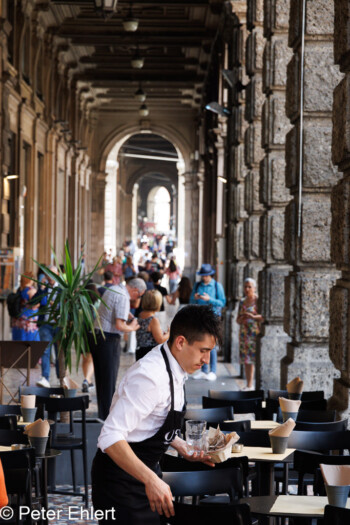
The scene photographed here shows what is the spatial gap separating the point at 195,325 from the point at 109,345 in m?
6.41

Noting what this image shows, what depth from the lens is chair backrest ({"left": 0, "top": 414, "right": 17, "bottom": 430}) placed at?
6184 mm

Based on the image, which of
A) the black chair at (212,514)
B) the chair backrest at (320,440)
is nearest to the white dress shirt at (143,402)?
Answer: the black chair at (212,514)

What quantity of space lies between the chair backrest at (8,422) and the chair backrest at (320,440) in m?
1.82

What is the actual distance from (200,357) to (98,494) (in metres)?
0.61

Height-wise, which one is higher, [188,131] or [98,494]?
[188,131]

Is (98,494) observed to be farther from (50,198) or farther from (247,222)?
(50,198)

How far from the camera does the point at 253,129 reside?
13016mm

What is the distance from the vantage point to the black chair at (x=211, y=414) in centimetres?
628

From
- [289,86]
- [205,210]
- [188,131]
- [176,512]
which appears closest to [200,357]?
[176,512]

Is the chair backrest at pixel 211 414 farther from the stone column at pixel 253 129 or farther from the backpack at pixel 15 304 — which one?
the backpack at pixel 15 304

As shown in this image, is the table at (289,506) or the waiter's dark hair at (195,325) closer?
the waiter's dark hair at (195,325)

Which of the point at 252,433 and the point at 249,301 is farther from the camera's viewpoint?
the point at 249,301

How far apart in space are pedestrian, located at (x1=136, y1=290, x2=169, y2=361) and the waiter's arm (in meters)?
5.78

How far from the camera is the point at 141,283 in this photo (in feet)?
38.3
